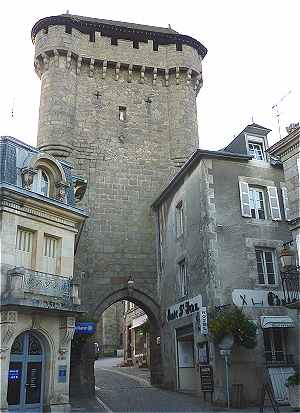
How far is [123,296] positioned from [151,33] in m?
14.8

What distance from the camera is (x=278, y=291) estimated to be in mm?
14852

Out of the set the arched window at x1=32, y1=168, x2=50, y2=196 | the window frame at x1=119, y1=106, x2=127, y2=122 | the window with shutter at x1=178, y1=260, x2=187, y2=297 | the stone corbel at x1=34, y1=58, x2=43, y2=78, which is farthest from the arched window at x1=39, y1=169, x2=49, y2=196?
the stone corbel at x1=34, y1=58, x2=43, y2=78

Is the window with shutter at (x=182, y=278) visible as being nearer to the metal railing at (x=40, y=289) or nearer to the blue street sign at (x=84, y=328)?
the blue street sign at (x=84, y=328)

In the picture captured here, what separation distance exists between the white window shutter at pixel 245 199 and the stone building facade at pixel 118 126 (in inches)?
245

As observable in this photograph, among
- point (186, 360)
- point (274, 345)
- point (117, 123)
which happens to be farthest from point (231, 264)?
point (117, 123)

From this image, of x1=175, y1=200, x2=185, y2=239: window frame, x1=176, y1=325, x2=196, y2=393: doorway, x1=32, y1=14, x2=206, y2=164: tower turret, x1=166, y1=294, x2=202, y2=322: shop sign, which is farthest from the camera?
x1=32, y1=14, x2=206, y2=164: tower turret

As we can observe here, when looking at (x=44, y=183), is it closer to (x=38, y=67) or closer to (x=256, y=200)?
(x=256, y=200)

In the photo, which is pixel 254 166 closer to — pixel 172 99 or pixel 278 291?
pixel 278 291

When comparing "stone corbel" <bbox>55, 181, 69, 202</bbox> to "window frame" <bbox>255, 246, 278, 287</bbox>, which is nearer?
"stone corbel" <bbox>55, 181, 69, 202</bbox>

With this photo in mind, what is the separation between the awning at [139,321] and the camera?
26.7m

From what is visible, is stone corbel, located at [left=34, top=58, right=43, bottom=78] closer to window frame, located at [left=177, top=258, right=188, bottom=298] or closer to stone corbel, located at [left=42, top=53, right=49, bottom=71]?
stone corbel, located at [left=42, top=53, right=49, bottom=71]

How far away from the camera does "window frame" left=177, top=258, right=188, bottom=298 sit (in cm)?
1692

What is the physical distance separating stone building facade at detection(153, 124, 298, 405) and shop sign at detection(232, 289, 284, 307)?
3cm

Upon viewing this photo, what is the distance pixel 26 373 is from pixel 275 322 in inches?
301
